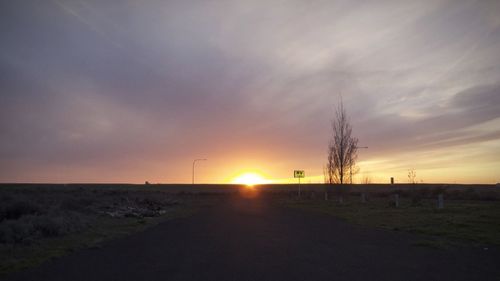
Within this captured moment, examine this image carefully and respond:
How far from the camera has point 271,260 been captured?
11391 mm

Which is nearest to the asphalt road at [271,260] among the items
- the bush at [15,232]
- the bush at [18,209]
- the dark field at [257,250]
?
the dark field at [257,250]

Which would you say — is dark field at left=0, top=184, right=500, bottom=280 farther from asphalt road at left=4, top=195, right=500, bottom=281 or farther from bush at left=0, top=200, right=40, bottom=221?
bush at left=0, top=200, right=40, bottom=221

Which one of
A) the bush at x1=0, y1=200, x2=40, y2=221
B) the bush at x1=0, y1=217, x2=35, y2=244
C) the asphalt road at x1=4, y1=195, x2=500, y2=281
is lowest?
the asphalt road at x1=4, y1=195, x2=500, y2=281

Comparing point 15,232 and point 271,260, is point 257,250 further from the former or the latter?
point 15,232

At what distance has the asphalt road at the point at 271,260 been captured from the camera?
31.1 feet

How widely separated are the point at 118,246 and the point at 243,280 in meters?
7.32

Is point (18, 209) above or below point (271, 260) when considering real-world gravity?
above

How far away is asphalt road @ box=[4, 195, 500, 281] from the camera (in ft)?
31.1

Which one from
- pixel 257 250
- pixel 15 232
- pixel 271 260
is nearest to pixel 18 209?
pixel 15 232

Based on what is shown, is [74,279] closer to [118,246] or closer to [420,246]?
[118,246]

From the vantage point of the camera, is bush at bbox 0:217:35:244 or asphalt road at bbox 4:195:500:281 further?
bush at bbox 0:217:35:244

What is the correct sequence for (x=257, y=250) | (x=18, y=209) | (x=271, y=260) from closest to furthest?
1. (x=271, y=260)
2. (x=257, y=250)
3. (x=18, y=209)

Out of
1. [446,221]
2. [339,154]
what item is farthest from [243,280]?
[339,154]

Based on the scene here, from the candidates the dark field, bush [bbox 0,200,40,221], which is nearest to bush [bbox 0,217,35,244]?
the dark field
